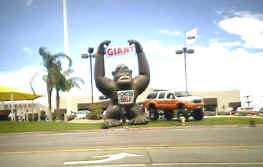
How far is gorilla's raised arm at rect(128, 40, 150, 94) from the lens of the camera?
19.7 m

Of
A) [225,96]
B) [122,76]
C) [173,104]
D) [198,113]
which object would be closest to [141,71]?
[122,76]

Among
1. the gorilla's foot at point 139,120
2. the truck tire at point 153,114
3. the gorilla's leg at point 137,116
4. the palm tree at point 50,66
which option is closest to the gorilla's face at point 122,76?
the gorilla's leg at point 137,116

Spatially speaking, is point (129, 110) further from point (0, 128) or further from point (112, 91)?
point (0, 128)

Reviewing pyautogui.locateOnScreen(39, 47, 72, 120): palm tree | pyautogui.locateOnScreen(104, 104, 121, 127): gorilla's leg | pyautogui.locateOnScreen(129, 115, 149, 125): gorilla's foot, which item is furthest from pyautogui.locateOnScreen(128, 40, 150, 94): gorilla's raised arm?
pyautogui.locateOnScreen(39, 47, 72, 120): palm tree

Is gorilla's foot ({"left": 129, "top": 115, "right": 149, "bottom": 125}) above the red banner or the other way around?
the other way around

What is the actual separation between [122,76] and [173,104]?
468 centimetres

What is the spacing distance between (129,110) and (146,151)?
37.4 ft

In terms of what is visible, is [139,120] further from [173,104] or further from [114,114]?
[173,104]

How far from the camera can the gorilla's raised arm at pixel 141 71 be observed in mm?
19691

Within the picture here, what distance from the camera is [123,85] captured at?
750 inches

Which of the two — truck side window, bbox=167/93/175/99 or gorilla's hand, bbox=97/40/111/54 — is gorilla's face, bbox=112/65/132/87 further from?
truck side window, bbox=167/93/175/99

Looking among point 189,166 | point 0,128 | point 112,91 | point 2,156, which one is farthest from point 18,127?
point 189,166

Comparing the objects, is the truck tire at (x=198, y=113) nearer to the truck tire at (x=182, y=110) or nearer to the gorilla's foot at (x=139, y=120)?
the truck tire at (x=182, y=110)

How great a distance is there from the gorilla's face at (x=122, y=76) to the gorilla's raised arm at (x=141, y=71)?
0.70 m
